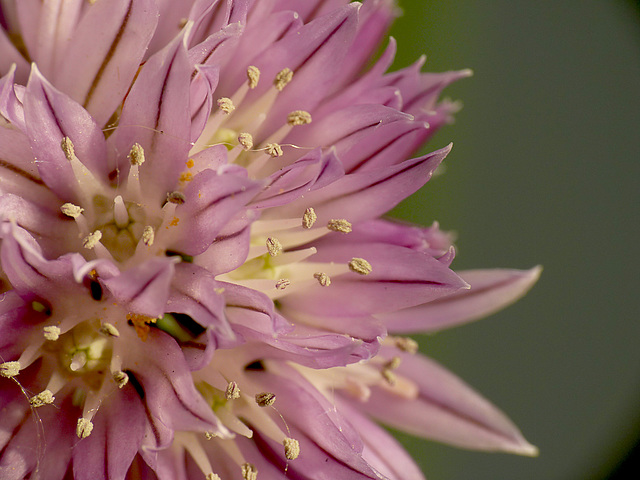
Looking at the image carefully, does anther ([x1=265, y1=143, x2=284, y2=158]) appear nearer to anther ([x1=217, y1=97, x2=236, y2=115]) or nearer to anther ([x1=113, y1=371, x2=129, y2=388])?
anther ([x1=217, y1=97, x2=236, y2=115])

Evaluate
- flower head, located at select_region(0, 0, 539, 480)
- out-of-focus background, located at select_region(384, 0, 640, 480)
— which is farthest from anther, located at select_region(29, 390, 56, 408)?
out-of-focus background, located at select_region(384, 0, 640, 480)

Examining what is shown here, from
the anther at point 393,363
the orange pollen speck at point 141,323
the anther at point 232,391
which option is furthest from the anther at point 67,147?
the anther at point 393,363

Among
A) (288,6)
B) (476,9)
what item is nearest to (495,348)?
(476,9)

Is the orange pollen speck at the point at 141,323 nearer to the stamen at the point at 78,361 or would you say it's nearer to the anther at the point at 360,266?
the stamen at the point at 78,361

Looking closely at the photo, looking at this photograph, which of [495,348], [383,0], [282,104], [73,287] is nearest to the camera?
[73,287]

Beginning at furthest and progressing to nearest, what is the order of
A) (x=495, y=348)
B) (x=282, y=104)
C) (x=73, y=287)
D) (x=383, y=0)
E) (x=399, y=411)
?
(x=495, y=348) → (x=399, y=411) → (x=383, y=0) → (x=282, y=104) → (x=73, y=287)

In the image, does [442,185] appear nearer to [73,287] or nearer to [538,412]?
[538,412]
